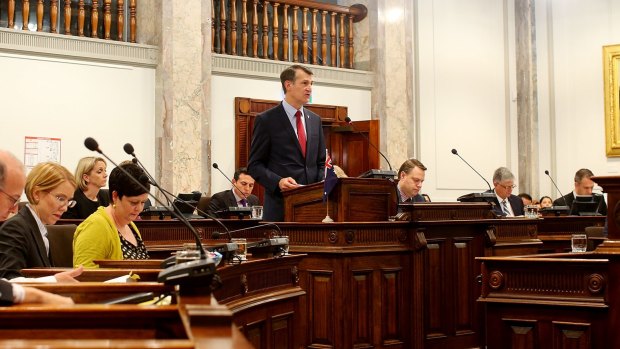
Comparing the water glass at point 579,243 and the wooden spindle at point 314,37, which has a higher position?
the wooden spindle at point 314,37

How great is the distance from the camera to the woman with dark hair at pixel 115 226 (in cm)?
338

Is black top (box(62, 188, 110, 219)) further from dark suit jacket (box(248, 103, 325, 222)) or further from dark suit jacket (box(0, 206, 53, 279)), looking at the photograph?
dark suit jacket (box(0, 206, 53, 279))

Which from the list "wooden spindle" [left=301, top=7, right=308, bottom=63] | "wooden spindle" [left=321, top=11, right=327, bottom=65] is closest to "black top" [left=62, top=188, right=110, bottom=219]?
"wooden spindle" [left=301, top=7, right=308, bottom=63]

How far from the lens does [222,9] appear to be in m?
9.57

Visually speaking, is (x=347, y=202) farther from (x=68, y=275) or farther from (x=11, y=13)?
(x=11, y=13)

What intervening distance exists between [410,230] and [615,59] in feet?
25.9

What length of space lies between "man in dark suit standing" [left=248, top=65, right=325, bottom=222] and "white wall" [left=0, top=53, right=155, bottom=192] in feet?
11.5

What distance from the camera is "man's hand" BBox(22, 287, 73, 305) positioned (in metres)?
2.06

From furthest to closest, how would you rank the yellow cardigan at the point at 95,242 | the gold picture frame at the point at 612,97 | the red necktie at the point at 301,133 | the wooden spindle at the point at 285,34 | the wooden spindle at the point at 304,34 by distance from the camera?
1. the gold picture frame at the point at 612,97
2. the wooden spindle at the point at 304,34
3. the wooden spindle at the point at 285,34
4. the red necktie at the point at 301,133
5. the yellow cardigan at the point at 95,242

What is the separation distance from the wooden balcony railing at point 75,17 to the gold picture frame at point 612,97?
→ 681 cm

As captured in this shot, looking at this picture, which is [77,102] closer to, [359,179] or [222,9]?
[222,9]

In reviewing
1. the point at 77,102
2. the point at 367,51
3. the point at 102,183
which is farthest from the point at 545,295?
the point at 367,51

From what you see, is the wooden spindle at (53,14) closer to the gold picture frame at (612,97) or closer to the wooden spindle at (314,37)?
the wooden spindle at (314,37)

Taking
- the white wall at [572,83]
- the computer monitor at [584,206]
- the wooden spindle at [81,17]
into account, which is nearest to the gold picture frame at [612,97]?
the white wall at [572,83]
